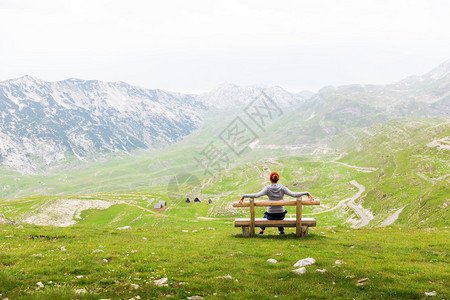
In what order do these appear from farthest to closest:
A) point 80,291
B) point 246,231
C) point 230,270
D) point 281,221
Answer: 1. point 246,231
2. point 281,221
3. point 230,270
4. point 80,291

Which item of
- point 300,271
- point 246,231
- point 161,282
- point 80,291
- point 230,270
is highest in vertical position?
point 80,291

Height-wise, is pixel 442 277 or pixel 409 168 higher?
pixel 442 277

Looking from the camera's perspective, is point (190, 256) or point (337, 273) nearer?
point (337, 273)

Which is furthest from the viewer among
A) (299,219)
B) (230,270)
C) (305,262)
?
(299,219)

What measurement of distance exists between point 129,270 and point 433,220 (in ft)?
167

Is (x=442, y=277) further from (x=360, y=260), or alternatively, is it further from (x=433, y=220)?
(x=433, y=220)

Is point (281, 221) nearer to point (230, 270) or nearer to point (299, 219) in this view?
point (299, 219)

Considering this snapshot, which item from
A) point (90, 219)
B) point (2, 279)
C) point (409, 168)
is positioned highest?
point (2, 279)

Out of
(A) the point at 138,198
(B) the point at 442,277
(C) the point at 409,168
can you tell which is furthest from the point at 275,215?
(A) the point at 138,198

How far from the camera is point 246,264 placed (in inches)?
583

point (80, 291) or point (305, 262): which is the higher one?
point (80, 291)

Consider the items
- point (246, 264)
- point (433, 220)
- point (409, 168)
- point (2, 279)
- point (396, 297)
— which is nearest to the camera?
point (396, 297)

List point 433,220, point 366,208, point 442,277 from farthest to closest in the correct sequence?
point 366,208
point 433,220
point 442,277

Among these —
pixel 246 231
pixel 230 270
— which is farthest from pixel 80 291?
pixel 246 231
